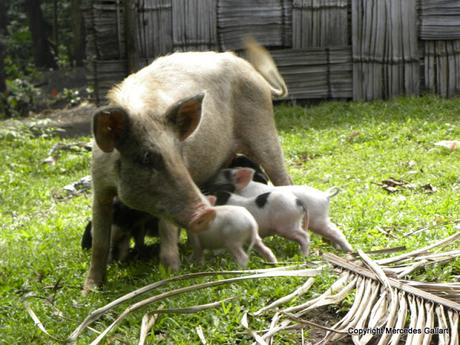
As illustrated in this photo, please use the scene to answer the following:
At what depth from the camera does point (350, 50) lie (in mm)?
11906

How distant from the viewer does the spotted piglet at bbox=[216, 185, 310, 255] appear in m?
5.21

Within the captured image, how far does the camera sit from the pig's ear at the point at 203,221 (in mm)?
4426

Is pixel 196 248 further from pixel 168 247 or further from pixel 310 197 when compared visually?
pixel 310 197

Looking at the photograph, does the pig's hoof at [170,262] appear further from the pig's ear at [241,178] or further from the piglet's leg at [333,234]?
the piglet's leg at [333,234]

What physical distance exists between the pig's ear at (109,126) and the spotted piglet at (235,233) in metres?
0.70

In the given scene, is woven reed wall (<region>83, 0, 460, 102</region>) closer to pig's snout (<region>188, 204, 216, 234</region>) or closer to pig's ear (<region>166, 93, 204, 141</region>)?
pig's ear (<region>166, 93, 204, 141</region>)

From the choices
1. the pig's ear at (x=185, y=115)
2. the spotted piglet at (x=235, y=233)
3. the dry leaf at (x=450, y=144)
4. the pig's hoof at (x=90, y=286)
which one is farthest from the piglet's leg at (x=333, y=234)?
the dry leaf at (x=450, y=144)

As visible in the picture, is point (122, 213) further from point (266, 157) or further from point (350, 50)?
point (350, 50)

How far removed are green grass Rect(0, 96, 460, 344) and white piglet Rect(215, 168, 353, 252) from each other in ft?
0.47

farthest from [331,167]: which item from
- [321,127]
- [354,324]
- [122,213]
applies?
[354,324]

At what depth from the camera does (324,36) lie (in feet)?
39.0

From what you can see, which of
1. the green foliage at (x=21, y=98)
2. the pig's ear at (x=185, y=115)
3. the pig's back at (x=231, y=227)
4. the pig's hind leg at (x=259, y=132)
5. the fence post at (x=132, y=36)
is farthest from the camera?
the green foliage at (x=21, y=98)

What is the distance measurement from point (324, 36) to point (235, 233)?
7.51 meters

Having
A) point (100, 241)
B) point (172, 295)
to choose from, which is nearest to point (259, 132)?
point (100, 241)
